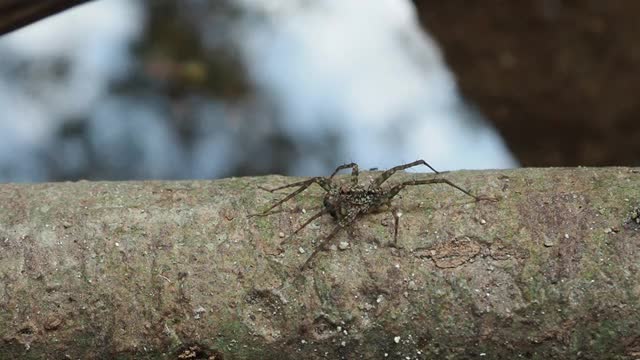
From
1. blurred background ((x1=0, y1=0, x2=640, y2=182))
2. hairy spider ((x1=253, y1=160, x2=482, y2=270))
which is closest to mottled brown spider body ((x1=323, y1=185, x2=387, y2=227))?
hairy spider ((x1=253, y1=160, x2=482, y2=270))

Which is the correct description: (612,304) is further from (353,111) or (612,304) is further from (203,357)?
(353,111)

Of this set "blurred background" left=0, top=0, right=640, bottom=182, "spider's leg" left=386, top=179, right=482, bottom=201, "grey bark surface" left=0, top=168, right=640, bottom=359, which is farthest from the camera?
"blurred background" left=0, top=0, right=640, bottom=182

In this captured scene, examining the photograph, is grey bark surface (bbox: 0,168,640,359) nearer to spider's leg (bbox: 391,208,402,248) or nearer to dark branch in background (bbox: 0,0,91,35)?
spider's leg (bbox: 391,208,402,248)

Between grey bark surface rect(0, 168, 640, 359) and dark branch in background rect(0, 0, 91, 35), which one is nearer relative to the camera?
grey bark surface rect(0, 168, 640, 359)

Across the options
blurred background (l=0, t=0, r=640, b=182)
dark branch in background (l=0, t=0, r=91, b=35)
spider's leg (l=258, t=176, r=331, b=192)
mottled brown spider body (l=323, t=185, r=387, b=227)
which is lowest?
mottled brown spider body (l=323, t=185, r=387, b=227)

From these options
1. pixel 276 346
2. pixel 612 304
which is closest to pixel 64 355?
pixel 276 346

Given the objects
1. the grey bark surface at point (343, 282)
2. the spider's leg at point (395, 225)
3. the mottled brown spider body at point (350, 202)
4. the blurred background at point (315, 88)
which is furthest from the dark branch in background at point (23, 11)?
the spider's leg at point (395, 225)

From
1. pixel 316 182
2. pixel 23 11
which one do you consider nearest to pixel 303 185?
pixel 316 182
